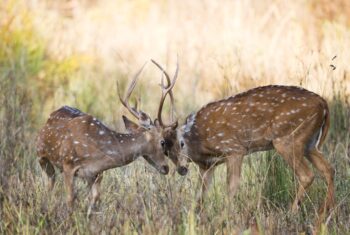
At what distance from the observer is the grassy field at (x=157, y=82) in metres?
5.79

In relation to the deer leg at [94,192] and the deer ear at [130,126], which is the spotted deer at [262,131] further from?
the deer leg at [94,192]

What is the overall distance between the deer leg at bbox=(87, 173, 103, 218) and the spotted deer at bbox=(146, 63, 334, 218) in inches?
29.9

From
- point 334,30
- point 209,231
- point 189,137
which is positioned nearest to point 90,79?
point 334,30

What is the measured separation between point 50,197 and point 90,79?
561 centimetres

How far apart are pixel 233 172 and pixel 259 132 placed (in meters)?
0.38

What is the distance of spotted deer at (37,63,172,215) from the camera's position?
709cm

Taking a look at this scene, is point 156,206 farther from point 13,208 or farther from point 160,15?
point 160,15

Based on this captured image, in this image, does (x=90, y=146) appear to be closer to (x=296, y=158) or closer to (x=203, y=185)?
(x=203, y=185)

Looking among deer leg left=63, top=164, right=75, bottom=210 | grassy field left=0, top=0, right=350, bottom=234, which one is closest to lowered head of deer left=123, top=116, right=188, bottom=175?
grassy field left=0, top=0, right=350, bottom=234

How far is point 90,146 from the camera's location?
7133mm

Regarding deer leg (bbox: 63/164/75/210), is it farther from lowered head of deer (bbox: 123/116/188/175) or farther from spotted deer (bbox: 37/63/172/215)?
lowered head of deer (bbox: 123/116/188/175)

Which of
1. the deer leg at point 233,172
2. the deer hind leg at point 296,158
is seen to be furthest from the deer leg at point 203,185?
the deer hind leg at point 296,158

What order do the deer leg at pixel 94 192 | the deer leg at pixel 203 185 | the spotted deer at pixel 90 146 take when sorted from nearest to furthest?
the deer leg at pixel 94 192
the deer leg at pixel 203 185
the spotted deer at pixel 90 146

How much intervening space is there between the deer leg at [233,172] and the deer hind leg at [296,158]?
1.22 feet
